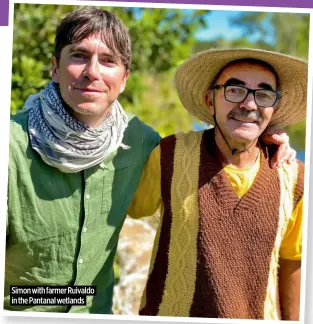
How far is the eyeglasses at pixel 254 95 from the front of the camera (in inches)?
103

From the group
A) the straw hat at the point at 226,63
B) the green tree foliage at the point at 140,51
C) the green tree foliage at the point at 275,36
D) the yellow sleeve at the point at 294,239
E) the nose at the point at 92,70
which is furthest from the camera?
the green tree foliage at the point at 275,36

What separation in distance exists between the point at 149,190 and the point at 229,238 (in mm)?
391

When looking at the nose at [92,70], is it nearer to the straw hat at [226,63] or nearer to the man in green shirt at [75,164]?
the man in green shirt at [75,164]

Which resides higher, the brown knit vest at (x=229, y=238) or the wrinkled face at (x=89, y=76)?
the wrinkled face at (x=89, y=76)

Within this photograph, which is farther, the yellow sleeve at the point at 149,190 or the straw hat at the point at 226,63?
the yellow sleeve at the point at 149,190

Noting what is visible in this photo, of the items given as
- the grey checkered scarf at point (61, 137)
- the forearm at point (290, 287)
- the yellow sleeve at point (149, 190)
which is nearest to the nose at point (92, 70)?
the grey checkered scarf at point (61, 137)

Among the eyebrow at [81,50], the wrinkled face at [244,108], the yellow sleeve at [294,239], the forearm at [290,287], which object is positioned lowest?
the forearm at [290,287]

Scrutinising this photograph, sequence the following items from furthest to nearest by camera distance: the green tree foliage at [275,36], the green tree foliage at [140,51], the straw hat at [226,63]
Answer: the green tree foliage at [275,36] → the green tree foliage at [140,51] → the straw hat at [226,63]

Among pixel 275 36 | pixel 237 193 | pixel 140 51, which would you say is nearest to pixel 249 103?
pixel 237 193

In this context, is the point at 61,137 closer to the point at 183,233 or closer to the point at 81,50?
the point at 81,50

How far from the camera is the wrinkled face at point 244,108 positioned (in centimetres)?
260

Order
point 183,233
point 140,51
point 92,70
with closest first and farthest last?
1. point 92,70
2. point 183,233
3. point 140,51

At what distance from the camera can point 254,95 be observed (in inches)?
103

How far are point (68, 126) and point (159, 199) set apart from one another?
49cm
